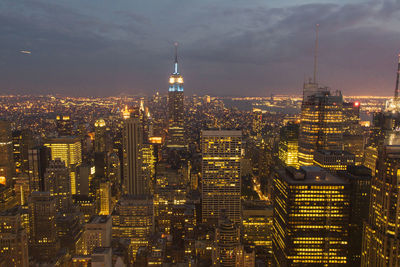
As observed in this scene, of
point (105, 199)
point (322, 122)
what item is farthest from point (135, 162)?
point (322, 122)

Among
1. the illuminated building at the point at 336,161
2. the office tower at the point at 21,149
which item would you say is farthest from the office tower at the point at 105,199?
the illuminated building at the point at 336,161

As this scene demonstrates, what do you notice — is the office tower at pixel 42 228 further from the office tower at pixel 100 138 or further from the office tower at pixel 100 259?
the office tower at pixel 100 138

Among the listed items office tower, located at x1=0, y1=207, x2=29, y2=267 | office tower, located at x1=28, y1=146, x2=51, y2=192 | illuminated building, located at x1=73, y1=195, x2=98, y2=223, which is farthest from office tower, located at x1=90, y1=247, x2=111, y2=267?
office tower, located at x1=28, y1=146, x2=51, y2=192

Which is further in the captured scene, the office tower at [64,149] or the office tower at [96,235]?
the office tower at [64,149]

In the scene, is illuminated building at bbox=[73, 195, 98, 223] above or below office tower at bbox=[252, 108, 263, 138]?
below

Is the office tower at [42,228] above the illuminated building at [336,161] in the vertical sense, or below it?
below

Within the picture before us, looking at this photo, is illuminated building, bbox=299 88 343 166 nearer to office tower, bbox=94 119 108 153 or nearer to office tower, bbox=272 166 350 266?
office tower, bbox=272 166 350 266

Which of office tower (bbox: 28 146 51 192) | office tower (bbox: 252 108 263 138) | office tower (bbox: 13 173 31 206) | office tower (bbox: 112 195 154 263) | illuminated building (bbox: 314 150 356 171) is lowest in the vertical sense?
office tower (bbox: 112 195 154 263)
